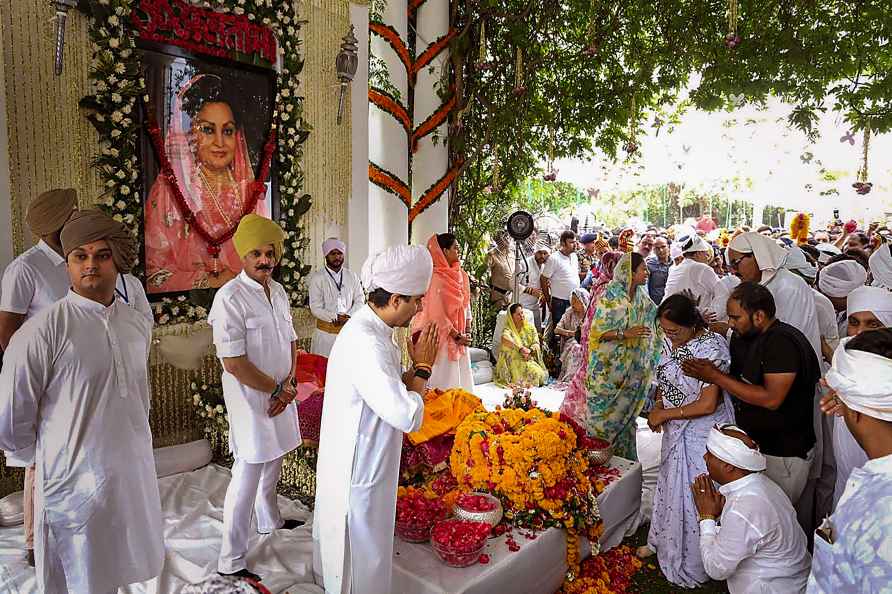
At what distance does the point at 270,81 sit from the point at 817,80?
542 cm

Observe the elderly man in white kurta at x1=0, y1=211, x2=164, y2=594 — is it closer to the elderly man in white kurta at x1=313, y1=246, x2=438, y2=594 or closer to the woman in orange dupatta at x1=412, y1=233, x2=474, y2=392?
the elderly man in white kurta at x1=313, y1=246, x2=438, y2=594

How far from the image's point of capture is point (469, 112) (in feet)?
26.2

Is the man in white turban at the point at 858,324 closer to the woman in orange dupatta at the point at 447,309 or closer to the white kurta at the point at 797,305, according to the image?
the white kurta at the point at 797,305

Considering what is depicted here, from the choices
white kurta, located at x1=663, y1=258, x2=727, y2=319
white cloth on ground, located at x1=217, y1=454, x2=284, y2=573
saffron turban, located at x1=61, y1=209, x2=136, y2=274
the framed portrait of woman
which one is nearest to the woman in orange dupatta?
the framed portrait of woman

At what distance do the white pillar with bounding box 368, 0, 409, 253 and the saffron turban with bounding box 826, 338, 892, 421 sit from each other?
5.85 metres

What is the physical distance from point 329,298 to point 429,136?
3.37 metres

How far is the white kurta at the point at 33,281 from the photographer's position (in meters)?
3.15

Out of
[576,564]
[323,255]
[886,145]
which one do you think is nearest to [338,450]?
[576,564]

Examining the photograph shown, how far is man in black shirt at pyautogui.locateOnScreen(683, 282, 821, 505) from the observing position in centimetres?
303

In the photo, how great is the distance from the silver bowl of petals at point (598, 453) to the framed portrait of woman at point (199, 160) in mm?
3426

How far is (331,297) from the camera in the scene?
5.41 meters

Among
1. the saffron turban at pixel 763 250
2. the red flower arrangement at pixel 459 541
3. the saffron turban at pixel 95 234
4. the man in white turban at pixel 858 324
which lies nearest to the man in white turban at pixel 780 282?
the saffron turban at pixel 763 250

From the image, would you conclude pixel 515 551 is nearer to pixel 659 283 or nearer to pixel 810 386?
pixel 810 386

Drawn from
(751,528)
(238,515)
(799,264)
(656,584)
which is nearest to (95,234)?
(238,515)
